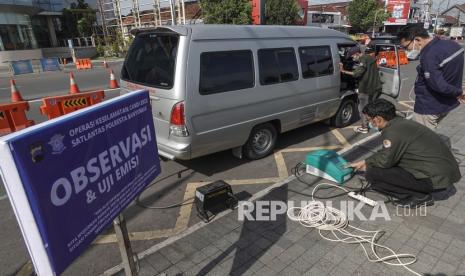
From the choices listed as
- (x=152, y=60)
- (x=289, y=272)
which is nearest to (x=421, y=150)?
(x=289, y=272)

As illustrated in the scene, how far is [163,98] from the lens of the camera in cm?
411

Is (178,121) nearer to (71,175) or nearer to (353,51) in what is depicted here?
(71,175)

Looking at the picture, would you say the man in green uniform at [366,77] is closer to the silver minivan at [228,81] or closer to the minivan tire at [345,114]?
the minivan tire at [345,114]

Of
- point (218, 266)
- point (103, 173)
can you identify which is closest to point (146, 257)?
point (218, 266)

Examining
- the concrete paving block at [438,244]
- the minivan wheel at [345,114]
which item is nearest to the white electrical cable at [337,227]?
the concrete paving block at [438,244]

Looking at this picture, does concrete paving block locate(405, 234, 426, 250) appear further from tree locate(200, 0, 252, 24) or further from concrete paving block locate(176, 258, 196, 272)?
tree locate(200, 0, 252, 24)

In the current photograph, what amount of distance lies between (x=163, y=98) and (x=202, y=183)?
143 cm

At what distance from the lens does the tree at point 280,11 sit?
101 feet

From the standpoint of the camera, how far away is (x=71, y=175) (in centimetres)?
152

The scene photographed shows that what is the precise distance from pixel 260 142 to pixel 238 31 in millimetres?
1937

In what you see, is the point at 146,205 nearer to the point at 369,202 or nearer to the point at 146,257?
the point at 146,257

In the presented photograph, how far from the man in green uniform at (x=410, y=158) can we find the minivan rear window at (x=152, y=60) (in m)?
2.60

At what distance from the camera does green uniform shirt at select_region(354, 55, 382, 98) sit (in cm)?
634

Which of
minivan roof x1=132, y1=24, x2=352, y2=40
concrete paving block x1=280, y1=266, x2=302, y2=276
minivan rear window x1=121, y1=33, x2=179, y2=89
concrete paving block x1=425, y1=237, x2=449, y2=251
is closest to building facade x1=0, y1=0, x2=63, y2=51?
minivan rear window x1=121, y1=33, x2=179, y2=89
